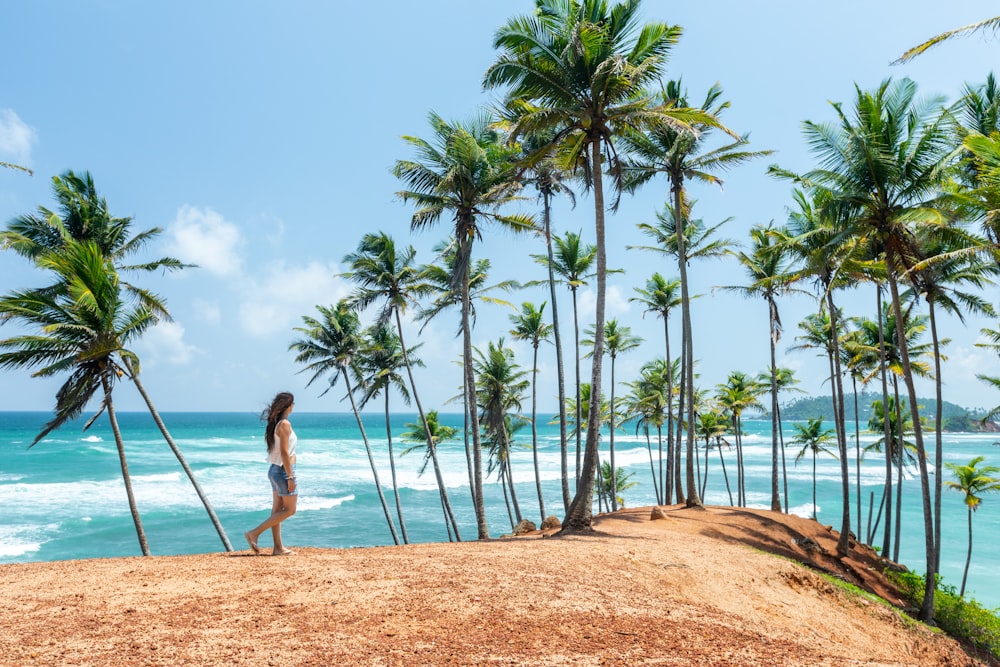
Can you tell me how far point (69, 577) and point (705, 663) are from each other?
606 centimetres

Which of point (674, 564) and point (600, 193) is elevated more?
point (600, 193)

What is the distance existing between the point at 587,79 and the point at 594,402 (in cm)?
676

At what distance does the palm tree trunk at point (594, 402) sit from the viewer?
37.5 feet

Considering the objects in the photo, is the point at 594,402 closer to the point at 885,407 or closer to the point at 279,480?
the point at 279,480

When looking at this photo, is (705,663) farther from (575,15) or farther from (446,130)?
(446,130)

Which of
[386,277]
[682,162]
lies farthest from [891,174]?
[386,277]

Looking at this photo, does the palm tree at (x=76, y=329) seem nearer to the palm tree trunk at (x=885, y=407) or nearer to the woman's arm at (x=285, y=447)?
the woman's arm at (x=285, y=447)

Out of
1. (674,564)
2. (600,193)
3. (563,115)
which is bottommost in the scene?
(674,564)

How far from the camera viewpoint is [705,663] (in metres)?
3.97

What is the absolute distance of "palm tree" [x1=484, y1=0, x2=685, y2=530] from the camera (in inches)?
461

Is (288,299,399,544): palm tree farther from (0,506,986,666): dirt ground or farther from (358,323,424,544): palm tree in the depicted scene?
(0,506,986,666): dirt ground

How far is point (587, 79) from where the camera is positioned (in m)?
12.0

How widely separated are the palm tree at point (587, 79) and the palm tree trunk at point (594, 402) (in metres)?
0.02

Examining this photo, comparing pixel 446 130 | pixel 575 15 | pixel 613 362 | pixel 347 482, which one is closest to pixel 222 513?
pixel 347 482
